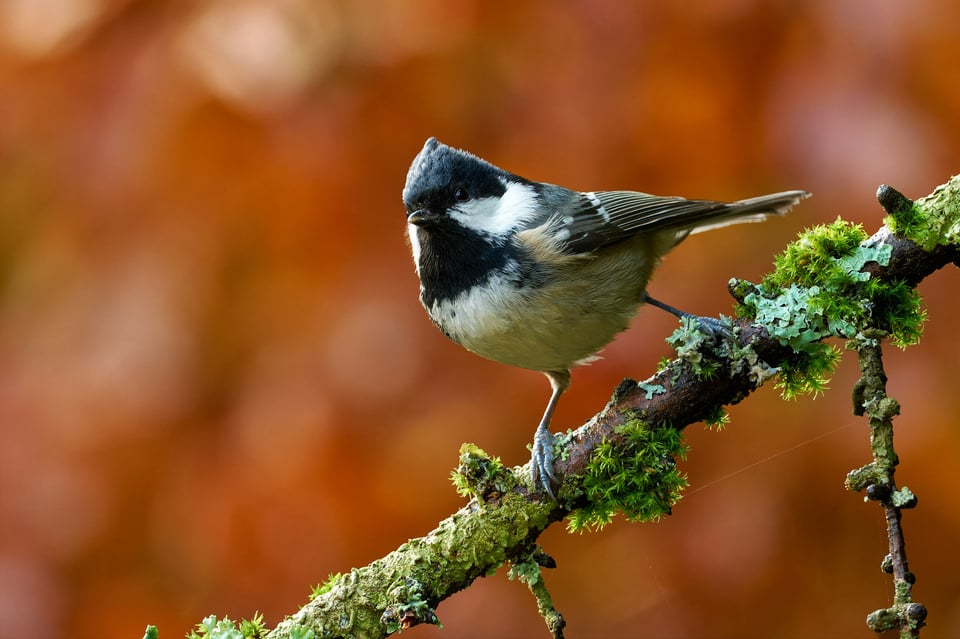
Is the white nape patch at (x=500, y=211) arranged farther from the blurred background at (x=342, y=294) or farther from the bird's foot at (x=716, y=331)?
the bird's foot at (x=716, y=331)

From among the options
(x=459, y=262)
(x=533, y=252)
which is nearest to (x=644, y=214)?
(x=533, y=252)

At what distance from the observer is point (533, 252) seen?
2.59m

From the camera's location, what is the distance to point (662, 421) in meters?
2.11

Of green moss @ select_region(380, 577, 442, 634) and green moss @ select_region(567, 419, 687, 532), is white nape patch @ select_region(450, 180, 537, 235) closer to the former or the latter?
green moss @ select_region(567, 419, 687, 532)

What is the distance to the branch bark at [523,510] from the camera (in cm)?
201

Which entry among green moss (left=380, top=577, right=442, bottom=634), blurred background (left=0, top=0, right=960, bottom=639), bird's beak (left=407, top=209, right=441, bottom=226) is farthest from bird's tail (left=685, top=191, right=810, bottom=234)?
green moss (left=380, top=577, right=442, bottom=634)

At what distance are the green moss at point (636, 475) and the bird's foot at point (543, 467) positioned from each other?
80 mm

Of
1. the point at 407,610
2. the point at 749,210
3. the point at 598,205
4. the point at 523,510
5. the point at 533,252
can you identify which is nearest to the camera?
the point at 407,610

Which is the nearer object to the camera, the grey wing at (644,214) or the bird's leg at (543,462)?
the bird's leg at (543,462)

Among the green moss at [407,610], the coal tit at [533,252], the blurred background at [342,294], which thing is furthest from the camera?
the blurred background at [342,294]

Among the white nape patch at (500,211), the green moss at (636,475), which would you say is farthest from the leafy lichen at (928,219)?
the white nape patch at (500,211)

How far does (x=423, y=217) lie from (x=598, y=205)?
58cm

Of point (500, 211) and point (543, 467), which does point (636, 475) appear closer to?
point (543, 467)

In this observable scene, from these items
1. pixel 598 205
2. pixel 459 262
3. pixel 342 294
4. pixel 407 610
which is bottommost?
pixel 407 610
